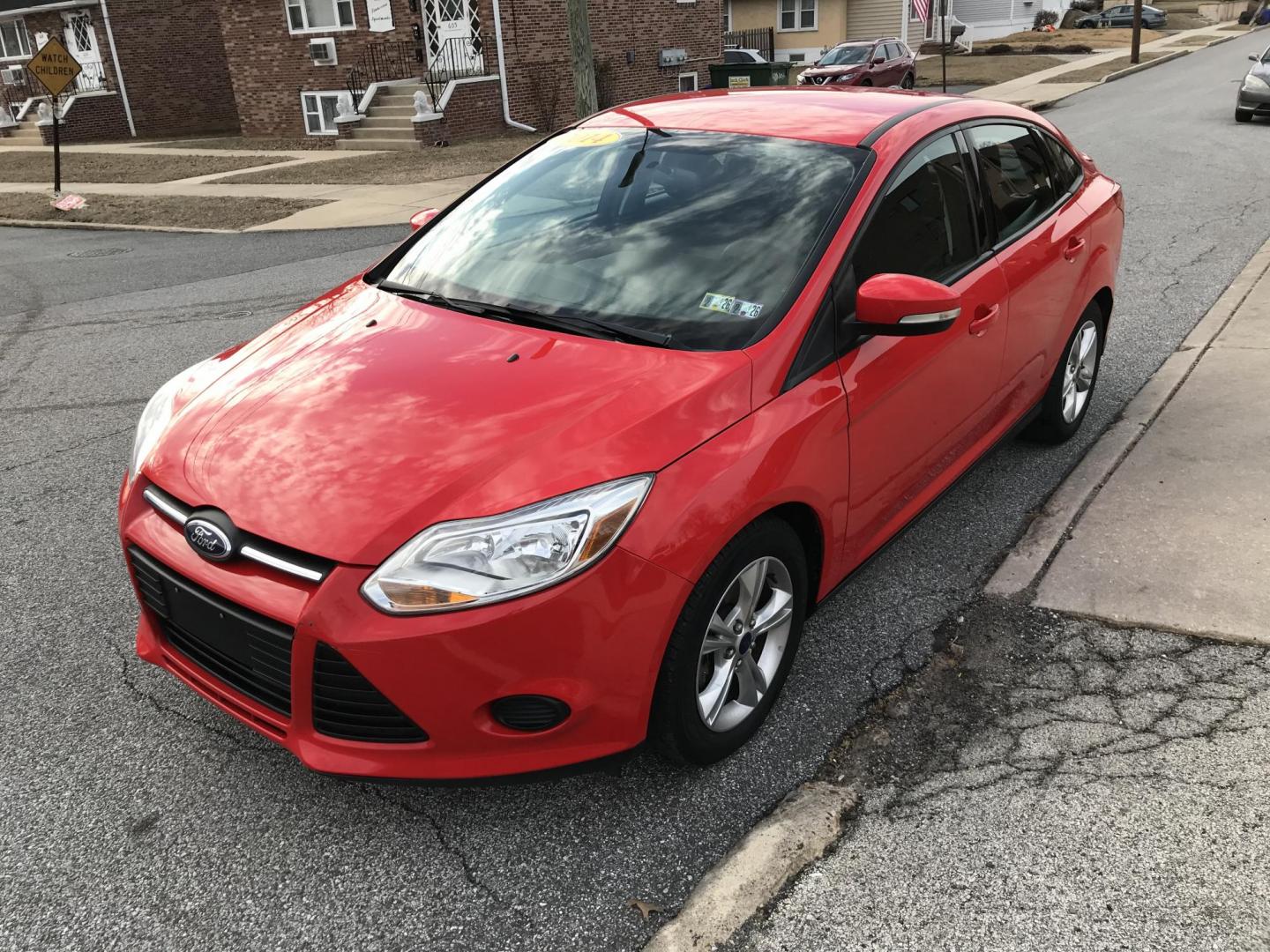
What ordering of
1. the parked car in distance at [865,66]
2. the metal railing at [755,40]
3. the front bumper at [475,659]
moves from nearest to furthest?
the front bumper at [475,659], the parked car in distance at [865,66], the metal railing at [755,40]

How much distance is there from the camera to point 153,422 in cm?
310

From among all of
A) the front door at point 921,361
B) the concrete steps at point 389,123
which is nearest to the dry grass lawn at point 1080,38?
the concrete steps at point 389,123

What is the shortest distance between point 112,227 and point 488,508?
44.1 feet

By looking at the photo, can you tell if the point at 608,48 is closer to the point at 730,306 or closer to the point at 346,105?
the point at 346,105

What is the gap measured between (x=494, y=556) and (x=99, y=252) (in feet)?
38.0

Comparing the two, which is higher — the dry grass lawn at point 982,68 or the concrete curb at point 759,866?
the dry grass lawn at point 982,68

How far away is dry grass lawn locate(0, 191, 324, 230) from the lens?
44.1ft

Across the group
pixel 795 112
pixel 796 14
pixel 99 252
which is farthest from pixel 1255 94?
pixel 796 14

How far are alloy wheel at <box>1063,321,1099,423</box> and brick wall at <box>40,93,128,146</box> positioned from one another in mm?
29387

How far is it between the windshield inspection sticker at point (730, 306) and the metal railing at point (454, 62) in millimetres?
20798

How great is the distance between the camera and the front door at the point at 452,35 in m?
22.2

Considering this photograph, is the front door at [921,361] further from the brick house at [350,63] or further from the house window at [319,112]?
the house window at [319,112]

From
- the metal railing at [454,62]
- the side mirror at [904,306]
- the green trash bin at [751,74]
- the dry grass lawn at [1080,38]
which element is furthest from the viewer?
the dry grass lawn at [1080,38]

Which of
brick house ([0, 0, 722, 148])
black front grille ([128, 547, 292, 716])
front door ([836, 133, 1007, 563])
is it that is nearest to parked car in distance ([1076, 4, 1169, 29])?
brick house ([0, 0, 722, 148])
